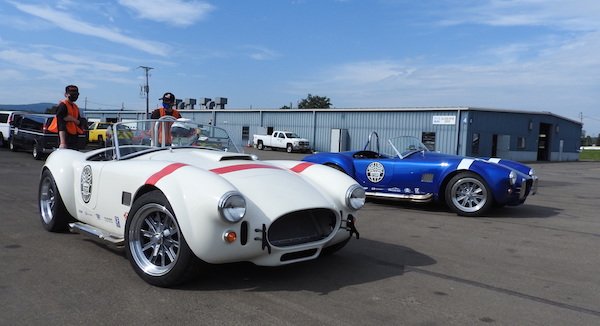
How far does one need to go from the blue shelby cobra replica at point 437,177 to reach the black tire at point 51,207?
200 inches

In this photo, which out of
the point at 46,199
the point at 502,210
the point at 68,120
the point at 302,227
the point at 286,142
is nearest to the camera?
the point at 302,227

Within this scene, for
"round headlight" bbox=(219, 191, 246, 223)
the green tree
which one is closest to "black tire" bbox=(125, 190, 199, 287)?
"round headlight" bbox=(219, 191, 246, 223)

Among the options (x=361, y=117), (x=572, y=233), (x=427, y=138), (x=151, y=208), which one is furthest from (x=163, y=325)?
(x=361, y=117)

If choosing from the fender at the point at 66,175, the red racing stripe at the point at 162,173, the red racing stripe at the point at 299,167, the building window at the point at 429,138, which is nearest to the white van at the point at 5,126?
the fender at the point at 66,175

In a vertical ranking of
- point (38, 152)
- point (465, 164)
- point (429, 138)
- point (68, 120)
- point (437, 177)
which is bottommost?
point (38, 152)

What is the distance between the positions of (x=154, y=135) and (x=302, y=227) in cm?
215

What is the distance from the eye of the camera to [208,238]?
3.48 metres

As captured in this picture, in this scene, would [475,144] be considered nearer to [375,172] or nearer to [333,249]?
[375,172]

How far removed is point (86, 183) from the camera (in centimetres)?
491

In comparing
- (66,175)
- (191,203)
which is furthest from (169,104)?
(191,203)

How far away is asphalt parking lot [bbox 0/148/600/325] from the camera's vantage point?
3.27m

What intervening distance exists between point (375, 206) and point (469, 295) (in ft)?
16.4

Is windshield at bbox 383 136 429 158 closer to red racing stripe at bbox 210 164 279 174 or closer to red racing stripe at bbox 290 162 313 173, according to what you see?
red racing stripe at bbox 290 162 313 173

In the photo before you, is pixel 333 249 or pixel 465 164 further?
pixel 465 164
